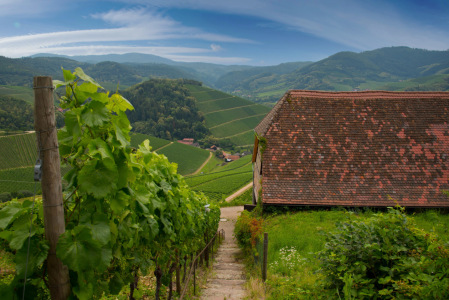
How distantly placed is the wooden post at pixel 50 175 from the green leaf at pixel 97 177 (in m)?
0.18

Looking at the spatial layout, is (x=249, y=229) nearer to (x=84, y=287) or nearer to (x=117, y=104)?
(x=84, y=287)

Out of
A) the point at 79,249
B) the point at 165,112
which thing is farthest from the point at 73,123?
the point at 165,112

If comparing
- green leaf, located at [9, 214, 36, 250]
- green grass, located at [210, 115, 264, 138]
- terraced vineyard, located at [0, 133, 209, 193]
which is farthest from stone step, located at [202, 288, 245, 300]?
green grass, located at [210, 115, 264, 138]

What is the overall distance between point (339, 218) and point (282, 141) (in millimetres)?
4582

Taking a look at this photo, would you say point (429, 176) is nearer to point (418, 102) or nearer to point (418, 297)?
point (418, 102)

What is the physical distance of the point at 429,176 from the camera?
1377cm

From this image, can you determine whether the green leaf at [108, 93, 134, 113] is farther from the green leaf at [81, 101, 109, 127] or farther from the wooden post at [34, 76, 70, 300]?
the wooden post at [34, 76, 70, 300]

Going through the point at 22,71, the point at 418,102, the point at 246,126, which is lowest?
the point at 246,126

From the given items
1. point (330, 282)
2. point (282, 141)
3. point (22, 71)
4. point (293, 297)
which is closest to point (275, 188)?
point (282, 141)

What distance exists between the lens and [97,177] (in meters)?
2.42

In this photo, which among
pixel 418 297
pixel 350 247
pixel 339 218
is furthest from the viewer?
pixel 339 218

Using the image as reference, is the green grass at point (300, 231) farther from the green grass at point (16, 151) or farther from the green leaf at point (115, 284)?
the green grass at point (16, 151)

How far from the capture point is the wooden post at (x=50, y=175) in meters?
2.22

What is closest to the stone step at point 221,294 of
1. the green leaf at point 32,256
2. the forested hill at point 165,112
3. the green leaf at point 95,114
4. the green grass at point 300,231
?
the green grass at point 300,231
